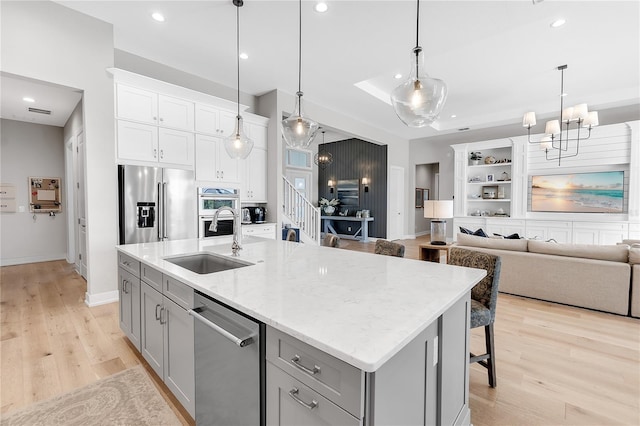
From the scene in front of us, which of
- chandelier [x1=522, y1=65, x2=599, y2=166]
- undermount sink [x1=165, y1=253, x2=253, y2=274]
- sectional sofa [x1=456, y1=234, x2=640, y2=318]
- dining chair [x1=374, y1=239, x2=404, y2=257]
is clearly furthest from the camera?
chandelier [x1=522, y1=65, x2=599, y2=166]

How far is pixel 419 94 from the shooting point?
2109mm

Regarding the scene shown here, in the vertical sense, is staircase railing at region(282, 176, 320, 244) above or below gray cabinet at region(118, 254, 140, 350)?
above

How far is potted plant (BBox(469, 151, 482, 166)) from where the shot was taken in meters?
8.02

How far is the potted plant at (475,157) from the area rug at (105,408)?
8596 mm

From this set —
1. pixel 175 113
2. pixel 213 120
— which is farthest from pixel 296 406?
pixel 213 120

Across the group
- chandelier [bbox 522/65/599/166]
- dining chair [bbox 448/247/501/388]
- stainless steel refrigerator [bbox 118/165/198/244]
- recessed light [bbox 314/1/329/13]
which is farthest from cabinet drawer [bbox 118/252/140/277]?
chandelier [bbox 522/65/599/166]

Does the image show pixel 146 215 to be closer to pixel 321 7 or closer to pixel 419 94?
pixel 321 7

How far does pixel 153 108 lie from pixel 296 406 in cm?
423

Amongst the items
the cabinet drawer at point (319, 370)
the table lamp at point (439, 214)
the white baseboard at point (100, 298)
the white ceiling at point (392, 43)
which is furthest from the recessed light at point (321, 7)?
the white baseboard at point (100, 298)

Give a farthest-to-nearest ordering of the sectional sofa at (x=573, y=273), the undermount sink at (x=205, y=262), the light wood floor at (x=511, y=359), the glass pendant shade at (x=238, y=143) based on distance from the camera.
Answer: the glass pendant shade at (x=238, y=143) < the sectional sofa at (x=573, y=273) < the undermount sink at (x=205, y=262) < the light wood floor at (x=511, y=359)

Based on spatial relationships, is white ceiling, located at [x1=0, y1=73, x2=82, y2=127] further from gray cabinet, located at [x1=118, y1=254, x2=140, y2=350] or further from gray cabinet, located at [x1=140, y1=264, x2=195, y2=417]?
gray cabinet, located at [x1=140, y1=264, x2=195, y2=417]

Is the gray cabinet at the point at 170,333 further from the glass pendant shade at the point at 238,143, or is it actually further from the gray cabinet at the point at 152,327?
the glass pendant shade at the point at 238,143

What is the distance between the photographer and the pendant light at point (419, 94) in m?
2.10

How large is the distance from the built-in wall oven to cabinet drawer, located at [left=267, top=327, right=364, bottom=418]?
11.5 ft
